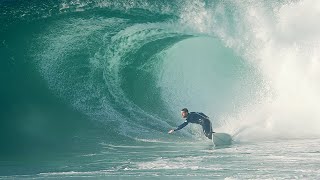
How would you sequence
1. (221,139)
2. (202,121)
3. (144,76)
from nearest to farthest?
(221,139)
(202,121)
(144,76)

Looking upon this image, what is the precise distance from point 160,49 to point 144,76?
1248mm

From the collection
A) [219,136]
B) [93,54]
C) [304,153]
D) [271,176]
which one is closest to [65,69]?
[93,54]

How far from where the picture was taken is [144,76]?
17859 mm

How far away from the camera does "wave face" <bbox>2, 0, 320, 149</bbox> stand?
564 inches

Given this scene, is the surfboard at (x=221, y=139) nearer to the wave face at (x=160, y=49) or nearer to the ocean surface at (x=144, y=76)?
the ocean surface at (x=144, y=76)

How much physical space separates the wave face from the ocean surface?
0.12 ft

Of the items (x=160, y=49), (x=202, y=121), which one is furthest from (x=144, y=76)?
(x=202, y=121)

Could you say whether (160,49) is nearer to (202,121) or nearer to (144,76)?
(144,76)

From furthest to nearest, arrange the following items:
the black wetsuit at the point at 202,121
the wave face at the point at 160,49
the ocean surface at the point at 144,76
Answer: the wave face at the point at 160,49
the ocean surface at the point at 144,76
the black wetsuit at the point at 202,121

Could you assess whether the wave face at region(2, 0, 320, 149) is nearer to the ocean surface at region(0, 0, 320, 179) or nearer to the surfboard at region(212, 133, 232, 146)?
the ocean surface at region(0, 0, 320, 179)

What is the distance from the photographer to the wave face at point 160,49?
47.0ft

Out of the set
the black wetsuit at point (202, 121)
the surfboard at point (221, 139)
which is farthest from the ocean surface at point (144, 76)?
the surfboard at point (221, 139)

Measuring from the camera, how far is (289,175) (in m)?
6.59

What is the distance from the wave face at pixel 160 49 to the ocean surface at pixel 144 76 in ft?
0.12
